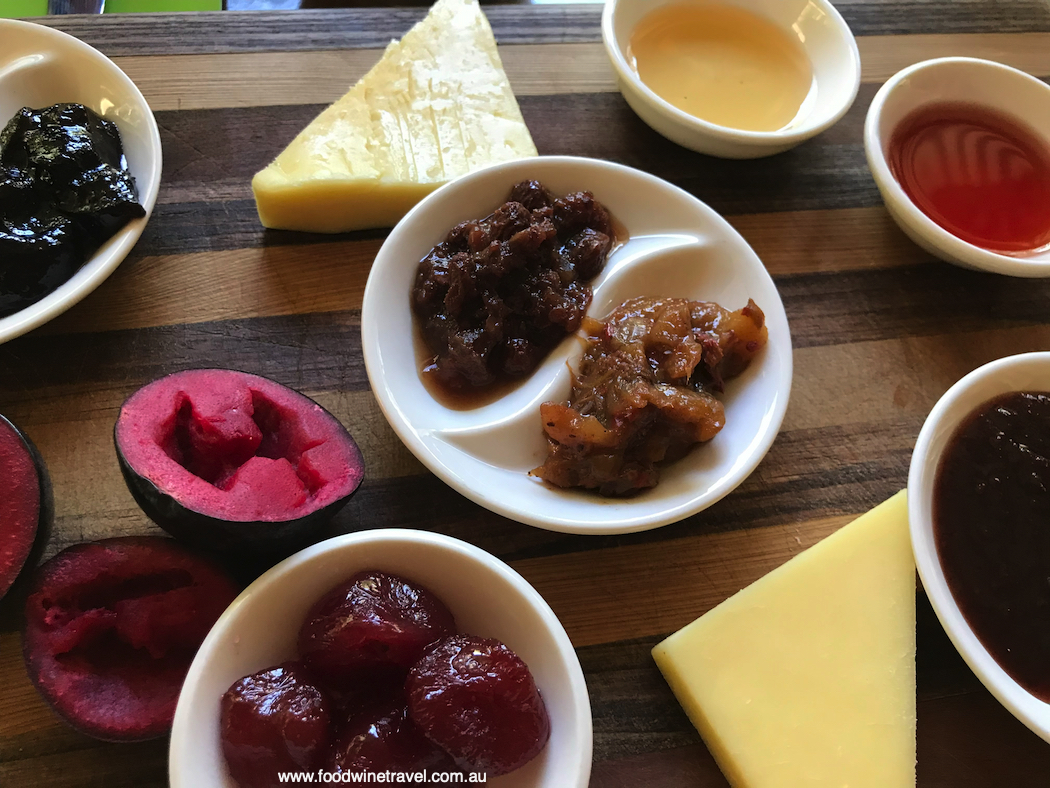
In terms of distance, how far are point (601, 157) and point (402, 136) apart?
67 cm

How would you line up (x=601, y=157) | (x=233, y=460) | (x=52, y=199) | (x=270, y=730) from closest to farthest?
(x=270, y=730) → (x=233, y=460) → (x=52, y=199) → (x=601, y=157)

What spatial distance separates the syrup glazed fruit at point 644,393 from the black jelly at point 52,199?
1211 millimetres

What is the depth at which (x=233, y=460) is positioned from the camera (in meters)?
1.50

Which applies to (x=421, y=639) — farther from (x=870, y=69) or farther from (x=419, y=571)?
(x=870, y=69)

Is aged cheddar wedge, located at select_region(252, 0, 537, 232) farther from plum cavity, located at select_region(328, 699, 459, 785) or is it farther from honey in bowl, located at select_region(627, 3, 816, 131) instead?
plum cavity, located at select_region(328, 699, 459, 785)

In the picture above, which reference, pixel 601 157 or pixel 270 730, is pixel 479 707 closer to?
pixel 270 730

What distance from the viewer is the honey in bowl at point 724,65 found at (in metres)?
2.34

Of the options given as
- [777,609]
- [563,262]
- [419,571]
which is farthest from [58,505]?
[777,609]

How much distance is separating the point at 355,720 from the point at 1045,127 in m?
2.66

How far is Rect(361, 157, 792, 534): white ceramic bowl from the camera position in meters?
1.60

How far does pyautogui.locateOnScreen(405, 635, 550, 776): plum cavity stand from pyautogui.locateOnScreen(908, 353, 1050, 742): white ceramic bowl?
3.03 feet

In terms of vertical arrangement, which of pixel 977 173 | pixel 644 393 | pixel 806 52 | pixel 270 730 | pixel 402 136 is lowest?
pixel 270 730

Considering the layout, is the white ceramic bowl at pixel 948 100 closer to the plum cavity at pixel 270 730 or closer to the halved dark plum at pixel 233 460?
the halved dark plum at pixel 233 460

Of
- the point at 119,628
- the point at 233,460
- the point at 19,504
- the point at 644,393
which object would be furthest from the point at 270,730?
the point at 644,393
